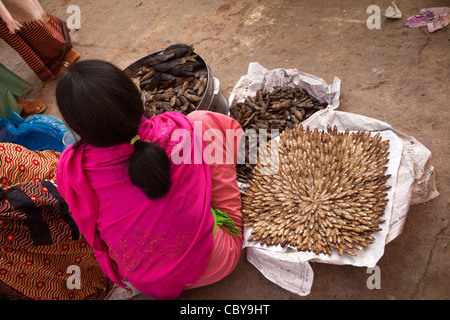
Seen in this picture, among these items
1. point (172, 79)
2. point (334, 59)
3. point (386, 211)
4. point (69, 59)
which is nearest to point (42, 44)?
point (69, 59)

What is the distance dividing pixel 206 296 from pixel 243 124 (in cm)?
126

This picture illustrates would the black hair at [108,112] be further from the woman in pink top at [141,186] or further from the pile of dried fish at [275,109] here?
the pile of dried fish at [275,109]

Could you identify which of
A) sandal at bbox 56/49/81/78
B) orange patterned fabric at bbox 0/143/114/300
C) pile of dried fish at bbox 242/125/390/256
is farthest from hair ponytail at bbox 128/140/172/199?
sandal at bbox 56/49/81/78

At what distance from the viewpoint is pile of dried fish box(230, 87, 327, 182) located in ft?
8.83

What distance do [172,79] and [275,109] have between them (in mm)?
845

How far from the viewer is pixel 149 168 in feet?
4.71

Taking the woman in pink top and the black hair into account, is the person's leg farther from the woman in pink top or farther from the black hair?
the black hair

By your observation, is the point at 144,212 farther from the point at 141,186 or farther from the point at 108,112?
the point at 108,112

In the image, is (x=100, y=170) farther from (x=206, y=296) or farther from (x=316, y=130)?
(x=316, y=130)

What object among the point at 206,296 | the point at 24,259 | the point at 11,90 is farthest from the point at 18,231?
the point at 11,90

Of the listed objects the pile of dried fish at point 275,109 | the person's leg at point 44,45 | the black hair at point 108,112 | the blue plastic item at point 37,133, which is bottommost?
the pile of dried fish at point 275,109

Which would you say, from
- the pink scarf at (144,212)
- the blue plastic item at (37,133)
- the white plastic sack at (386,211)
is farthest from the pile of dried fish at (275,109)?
the blue plastic item at (37,133)

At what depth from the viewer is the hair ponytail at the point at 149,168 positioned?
143cm

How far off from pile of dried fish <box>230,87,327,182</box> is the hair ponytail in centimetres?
113
